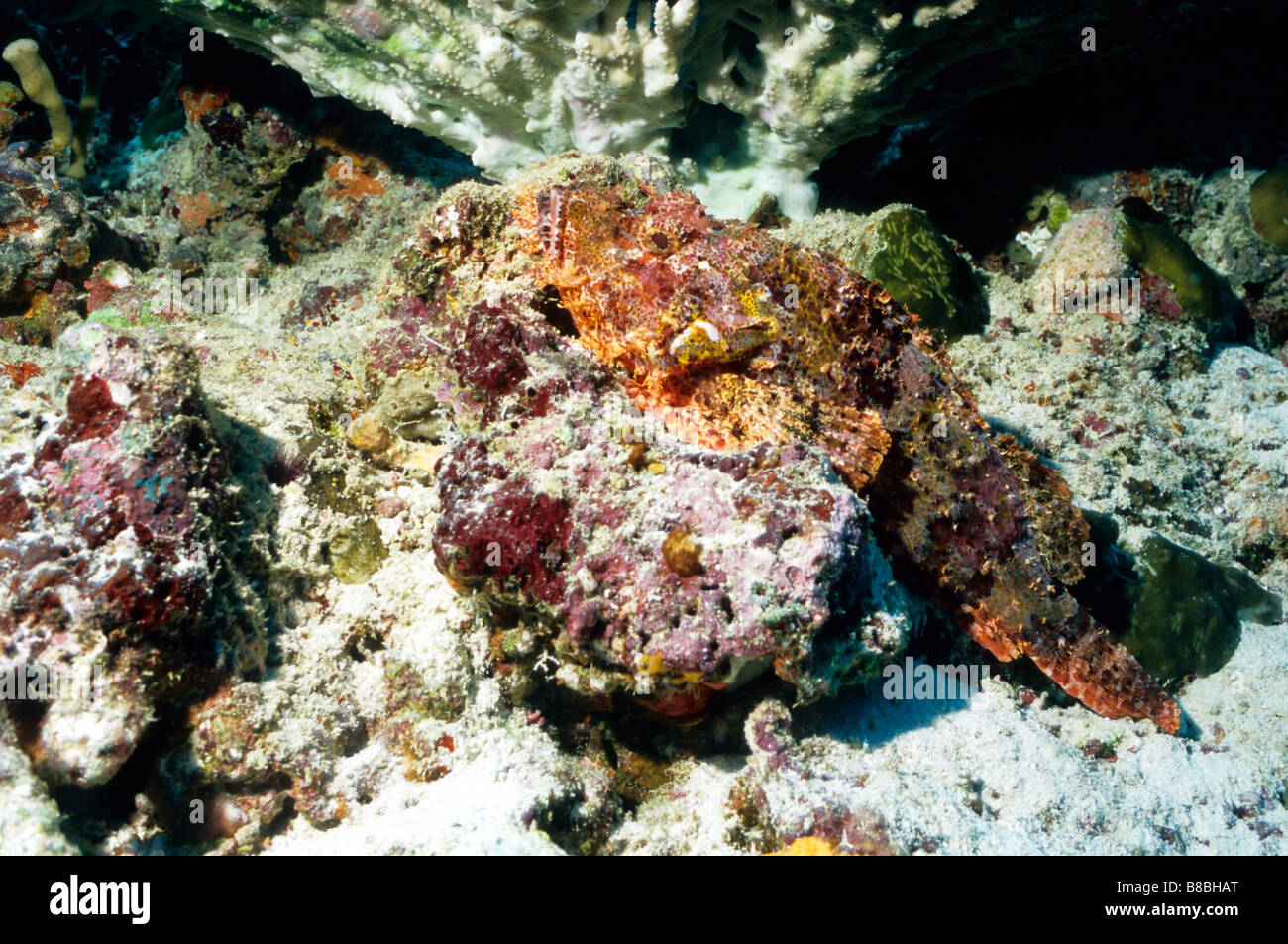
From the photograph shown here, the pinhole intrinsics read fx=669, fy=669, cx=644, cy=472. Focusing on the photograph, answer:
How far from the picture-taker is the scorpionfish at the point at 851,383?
347cm

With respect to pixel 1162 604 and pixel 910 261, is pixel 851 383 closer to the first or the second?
pixel 910 261

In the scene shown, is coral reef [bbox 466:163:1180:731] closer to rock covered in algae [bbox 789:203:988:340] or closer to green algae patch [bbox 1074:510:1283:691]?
green algae patch [bbox 1074:510:1283:691]

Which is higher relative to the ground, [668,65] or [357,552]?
[668,65]

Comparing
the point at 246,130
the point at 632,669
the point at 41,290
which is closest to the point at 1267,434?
the point at 632,669

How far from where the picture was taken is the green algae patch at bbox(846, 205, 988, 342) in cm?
508

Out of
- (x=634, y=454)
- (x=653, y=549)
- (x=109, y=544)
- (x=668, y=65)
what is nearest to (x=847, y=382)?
(x=634, y=454)

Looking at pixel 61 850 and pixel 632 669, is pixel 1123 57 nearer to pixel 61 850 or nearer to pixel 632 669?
pixel 632 669

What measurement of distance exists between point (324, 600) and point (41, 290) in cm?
428

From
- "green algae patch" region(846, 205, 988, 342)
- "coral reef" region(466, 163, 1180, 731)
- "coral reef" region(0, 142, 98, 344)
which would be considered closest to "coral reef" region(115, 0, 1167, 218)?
"green algae patch" region(846, 205, 988, 342)

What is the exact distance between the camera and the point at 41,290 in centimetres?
525

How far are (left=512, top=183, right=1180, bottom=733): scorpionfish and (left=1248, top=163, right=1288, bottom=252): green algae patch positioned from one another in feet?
16.4

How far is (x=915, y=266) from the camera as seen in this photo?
202 inches

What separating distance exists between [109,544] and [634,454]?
2.05 metres

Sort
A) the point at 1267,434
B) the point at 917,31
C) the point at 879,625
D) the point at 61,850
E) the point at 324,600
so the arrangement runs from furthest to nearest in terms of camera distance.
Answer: the point at 1267,434 → the point at 917,31 → the point at 324,600 → the point at 879,625 → the point at 61,850
